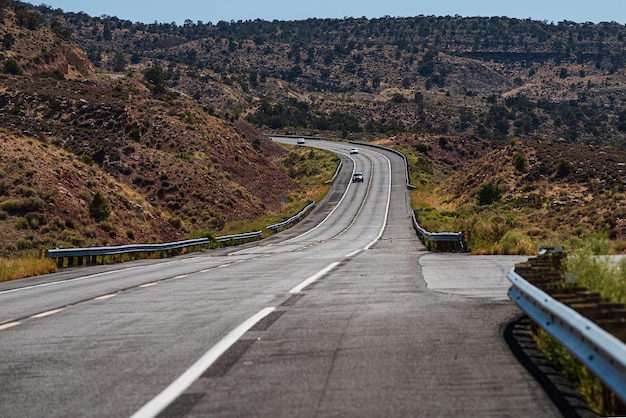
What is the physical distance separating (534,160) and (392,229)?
2847cm

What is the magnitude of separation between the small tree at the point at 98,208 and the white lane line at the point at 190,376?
37990 mm

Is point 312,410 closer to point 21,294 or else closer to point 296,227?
point 21,294

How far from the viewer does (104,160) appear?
67.2 metres

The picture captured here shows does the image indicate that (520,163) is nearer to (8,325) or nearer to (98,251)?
(98,251)

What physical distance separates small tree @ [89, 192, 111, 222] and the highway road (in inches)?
1186

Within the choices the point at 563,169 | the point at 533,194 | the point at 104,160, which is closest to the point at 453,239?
the point at 533,194

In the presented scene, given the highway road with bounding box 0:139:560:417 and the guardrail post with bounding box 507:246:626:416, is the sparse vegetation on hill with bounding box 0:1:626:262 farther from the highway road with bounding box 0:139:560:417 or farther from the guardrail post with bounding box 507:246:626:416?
the guardrail post with bounding box 507:246:626:416

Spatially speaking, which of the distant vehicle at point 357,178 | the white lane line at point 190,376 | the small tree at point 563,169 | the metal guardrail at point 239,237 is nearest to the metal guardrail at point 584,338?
the white lane line at point 190,376

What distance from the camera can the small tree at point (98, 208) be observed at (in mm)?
46250

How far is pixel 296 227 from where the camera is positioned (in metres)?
61.8

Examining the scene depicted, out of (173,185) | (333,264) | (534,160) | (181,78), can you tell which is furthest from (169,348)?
(181,78)

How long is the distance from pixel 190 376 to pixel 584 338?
3476 millimetres

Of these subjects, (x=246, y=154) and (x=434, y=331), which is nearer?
(x=434, y=331)

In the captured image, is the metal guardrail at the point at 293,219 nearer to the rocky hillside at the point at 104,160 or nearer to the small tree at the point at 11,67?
the rocky hillside at the point at 104,160
